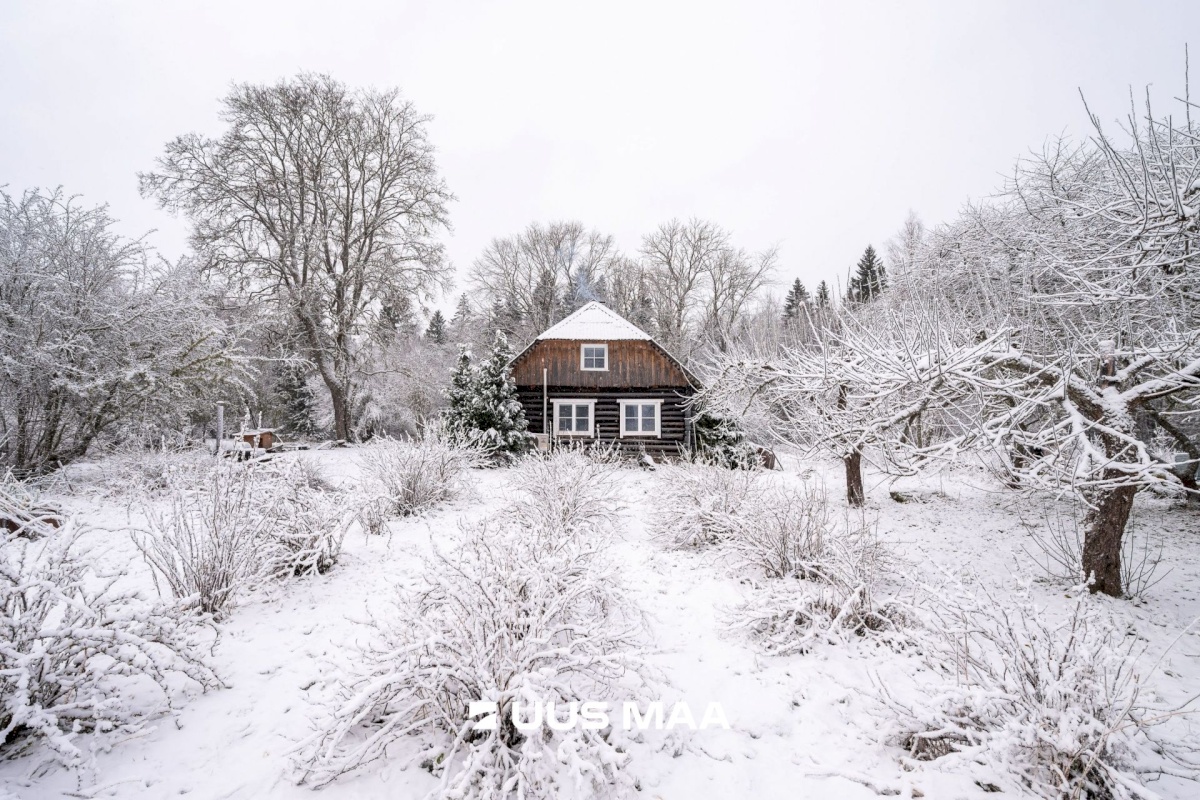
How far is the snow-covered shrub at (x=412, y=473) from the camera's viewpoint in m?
7.86

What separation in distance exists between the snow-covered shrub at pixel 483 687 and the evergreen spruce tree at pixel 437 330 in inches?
1287

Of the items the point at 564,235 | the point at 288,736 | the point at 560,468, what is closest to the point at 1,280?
the point at 560,468

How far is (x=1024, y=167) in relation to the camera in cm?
916

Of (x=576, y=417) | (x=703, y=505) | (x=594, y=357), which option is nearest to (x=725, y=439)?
(x=576, y=417)

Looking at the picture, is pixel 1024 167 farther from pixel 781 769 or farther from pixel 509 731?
pixel 509 731

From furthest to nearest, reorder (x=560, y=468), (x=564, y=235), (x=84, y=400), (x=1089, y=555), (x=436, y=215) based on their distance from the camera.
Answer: (x=564, y=235), (x=436, y=215), (x=84, y=400), (x=560, y=468), (x=1089, y=555)

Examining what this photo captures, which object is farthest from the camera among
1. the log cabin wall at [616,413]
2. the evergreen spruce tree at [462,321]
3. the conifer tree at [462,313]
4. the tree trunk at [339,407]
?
the conifer tree at [462,313]

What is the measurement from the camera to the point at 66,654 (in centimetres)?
259

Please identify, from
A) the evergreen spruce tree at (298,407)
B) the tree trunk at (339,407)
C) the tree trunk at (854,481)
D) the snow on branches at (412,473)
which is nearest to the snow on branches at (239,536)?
the snow on branches at (412,473)

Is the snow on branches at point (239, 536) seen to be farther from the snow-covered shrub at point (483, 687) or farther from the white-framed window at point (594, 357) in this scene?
the white-framed window at point (594, 357)

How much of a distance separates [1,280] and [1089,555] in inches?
618

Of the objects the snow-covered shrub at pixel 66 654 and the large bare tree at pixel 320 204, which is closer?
the snow-covered shrub at pixel 66 654

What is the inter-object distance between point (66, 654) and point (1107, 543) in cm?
830

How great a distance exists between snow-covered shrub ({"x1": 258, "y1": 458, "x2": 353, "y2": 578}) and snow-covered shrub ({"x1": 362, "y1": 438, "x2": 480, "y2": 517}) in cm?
193
